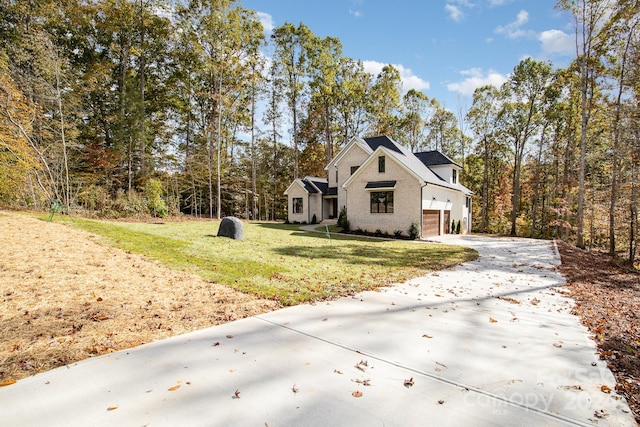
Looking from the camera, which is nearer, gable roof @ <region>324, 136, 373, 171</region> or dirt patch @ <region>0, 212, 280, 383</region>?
dirt patch @ <region>0, 212, 280, 383</region>

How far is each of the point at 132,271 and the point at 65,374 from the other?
13.3 ft

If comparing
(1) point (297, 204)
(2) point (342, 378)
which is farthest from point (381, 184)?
(2) point (342, 378)

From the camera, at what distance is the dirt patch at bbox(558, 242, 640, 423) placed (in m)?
3.10

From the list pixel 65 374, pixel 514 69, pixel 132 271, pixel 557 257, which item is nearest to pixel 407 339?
pixel 65 374

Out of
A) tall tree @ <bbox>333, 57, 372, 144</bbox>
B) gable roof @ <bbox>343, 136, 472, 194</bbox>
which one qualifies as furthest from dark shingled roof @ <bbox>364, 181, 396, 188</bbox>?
tall tree @ <bbox>333, 57, 372, 144</bbox>

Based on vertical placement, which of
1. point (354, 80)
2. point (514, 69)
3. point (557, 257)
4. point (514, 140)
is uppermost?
point (354, 80)

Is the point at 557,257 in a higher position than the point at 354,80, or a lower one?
lower

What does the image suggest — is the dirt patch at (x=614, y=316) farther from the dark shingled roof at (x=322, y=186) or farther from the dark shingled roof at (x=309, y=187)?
the dark shingled roof at (x=322, y=186)

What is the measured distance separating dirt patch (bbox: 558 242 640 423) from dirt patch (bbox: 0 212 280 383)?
4524mm

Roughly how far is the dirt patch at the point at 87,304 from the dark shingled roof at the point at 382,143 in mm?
18180

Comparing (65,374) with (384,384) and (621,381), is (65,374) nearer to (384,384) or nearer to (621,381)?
(384,384)

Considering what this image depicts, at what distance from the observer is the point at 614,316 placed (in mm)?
5102

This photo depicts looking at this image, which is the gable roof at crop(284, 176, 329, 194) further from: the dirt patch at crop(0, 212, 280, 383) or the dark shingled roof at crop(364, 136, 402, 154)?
the dirt patch at crop(0, 212, 280, 383)

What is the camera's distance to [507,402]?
8.54ft
